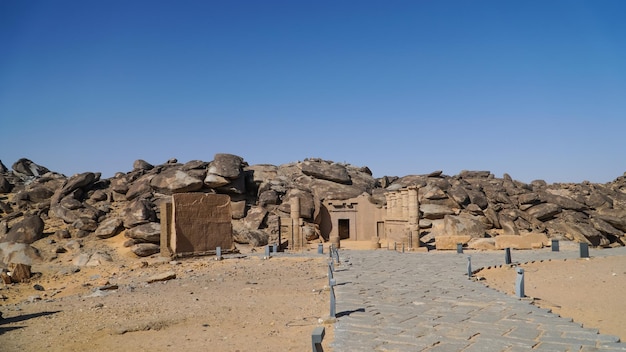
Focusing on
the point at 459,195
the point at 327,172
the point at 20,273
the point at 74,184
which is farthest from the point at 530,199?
the point at 74,184

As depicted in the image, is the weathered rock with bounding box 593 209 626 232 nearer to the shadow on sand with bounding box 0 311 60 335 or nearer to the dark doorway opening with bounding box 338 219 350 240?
the dark doorway opening with bounding box 338 219 350 240

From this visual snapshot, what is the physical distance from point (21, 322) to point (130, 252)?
15.2 metres

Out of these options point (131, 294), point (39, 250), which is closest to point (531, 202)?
point (131, 294)

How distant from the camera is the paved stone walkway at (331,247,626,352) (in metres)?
6.63

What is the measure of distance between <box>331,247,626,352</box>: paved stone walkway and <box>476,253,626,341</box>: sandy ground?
6.61 ft

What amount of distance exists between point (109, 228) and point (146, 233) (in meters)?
3.79

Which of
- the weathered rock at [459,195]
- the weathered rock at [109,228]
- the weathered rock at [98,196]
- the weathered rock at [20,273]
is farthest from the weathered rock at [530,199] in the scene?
the weathered rock at [20,273]

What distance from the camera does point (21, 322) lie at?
33.3ft

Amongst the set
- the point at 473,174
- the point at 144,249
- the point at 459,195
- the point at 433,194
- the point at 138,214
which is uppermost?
the point at 473,174

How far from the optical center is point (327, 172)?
3744 centimetres

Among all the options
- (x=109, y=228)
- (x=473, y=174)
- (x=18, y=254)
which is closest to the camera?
(x=18, y=254)

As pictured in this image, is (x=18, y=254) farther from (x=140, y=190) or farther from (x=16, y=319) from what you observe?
(x=16, y=319)

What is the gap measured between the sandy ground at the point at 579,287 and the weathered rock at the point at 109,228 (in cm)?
2265

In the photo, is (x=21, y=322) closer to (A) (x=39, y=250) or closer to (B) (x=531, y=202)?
(A) (x=39, y=250)
